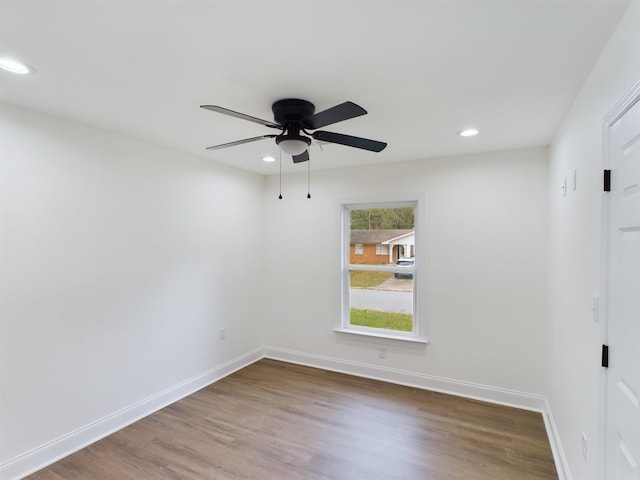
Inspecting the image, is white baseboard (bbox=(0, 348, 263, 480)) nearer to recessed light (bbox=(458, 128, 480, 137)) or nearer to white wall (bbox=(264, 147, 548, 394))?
white wall (bbox=(264, 147, 548, 394))

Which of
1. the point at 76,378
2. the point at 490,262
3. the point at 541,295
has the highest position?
the point at 490,262

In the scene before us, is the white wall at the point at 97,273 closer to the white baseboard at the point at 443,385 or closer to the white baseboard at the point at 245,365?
the white baseboard at the point at 245,365

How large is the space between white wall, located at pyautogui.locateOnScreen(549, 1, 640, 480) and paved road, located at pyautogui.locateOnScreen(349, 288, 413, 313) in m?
1.45

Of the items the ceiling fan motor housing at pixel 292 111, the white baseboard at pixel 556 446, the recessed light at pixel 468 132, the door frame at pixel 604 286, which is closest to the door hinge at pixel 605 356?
the door frame at pixel 604 286

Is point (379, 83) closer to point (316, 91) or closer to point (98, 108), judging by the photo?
point (316, 91)

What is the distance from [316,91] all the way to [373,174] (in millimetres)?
1922

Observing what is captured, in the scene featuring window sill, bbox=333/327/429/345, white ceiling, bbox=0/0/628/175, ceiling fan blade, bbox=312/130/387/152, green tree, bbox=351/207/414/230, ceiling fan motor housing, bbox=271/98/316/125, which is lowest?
window sill, bbox=333/327/429/345

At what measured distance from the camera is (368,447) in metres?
2.43

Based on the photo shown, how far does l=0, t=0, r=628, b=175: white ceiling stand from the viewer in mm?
1247

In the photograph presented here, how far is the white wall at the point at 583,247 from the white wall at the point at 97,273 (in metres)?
3.16

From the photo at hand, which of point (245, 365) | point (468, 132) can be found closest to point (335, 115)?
point (468, 132)

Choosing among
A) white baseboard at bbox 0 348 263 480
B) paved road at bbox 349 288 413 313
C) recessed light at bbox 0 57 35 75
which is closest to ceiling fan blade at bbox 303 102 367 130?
recessed light at bbox 0 57 35 75

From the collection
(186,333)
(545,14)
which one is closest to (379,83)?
(545,14)

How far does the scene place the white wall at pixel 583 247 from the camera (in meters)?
1.34
